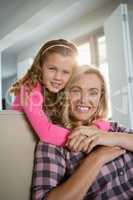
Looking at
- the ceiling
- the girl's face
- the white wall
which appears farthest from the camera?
the white wall

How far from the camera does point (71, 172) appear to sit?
939 mm

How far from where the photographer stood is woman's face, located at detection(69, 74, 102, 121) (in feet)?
3.62

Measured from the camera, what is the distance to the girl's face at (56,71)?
1269 millimetres

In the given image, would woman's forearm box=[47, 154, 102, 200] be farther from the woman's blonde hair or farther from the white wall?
the white wall

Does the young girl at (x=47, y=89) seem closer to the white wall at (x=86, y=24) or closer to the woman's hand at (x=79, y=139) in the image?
the woman's hand at (x=79, y=139)

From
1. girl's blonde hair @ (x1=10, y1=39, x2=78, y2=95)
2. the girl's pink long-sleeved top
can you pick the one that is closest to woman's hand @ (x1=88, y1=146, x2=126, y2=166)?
the girl's pink long-sleeved top

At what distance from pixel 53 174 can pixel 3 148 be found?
157mm

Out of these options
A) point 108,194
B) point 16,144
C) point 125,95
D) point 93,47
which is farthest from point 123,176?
point 93,47

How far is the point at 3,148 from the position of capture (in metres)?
0.87

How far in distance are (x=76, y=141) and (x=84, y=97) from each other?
9.0 inches

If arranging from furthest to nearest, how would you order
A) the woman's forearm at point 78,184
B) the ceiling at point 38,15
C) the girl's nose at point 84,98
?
1. the ceiling at point 38,15
2. the girl's nose at point 84,98
3. the woman's forearm at point 78,184

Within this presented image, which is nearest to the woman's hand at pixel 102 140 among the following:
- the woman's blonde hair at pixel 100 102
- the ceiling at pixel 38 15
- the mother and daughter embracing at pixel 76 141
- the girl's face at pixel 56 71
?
the mother and daughter embracing at pixel 76 141

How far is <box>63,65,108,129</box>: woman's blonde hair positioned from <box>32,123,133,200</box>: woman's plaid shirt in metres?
0.14

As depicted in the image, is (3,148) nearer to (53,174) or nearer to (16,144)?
(16,144)
